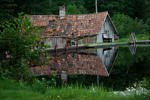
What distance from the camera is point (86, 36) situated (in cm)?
3359

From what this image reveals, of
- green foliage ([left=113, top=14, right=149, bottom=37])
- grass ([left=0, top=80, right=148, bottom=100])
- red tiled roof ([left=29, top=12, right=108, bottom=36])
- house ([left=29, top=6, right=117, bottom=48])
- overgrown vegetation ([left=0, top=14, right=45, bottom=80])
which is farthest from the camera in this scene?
green foliage ([left=113, top=14, right=149, bottom=37])

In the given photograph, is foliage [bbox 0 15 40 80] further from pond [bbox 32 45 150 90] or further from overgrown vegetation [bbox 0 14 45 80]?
pond [bbox 32 45 150 90]

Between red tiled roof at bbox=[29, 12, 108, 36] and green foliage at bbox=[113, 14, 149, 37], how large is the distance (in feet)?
35.7

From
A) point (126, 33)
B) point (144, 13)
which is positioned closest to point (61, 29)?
point (126, 33)

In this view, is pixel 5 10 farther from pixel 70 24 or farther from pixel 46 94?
pixel 46 94

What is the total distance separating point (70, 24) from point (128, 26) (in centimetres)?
1532

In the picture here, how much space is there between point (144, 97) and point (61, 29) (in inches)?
1103

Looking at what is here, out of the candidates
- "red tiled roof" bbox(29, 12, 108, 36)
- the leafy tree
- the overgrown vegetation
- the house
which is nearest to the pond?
the overgrown vegetation

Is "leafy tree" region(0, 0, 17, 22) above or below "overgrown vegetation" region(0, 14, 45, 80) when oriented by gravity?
above

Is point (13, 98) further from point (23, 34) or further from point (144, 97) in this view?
point (23, 34)

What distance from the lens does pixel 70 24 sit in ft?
109

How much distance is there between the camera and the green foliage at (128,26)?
144ft

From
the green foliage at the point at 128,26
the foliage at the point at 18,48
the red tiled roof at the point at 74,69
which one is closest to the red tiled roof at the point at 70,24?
the green foliage at the point at 128,26

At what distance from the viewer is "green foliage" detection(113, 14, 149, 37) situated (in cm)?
4403
